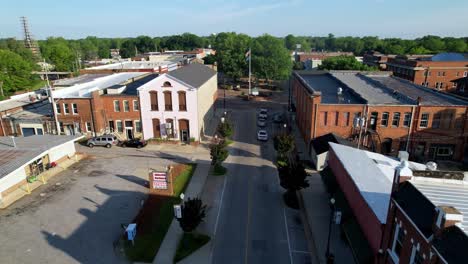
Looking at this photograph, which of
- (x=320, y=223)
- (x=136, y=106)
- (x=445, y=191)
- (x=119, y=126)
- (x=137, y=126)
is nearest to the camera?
(x=445, y=191)

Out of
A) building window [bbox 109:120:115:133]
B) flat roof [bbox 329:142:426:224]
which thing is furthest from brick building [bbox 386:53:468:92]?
building window [bbox 109:120:115:133]

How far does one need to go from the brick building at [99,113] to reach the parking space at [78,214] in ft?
29.7

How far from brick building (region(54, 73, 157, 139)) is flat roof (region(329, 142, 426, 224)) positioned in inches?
1160

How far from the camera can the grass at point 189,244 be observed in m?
21.1

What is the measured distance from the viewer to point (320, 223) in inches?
980

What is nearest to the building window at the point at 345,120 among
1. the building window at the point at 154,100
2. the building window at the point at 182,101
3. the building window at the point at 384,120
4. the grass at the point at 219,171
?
the building window at the point at 384,120

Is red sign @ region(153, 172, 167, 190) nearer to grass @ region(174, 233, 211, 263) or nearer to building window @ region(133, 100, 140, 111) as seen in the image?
grass @ region(174, 233, 211, 263)

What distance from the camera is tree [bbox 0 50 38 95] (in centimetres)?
7981

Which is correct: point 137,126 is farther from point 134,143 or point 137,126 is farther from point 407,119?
point 407,119

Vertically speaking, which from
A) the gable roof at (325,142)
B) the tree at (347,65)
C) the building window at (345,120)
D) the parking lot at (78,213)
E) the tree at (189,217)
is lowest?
the parking lot at (78,213)

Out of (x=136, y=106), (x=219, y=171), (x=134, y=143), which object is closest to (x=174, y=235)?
(x=219, y=171)

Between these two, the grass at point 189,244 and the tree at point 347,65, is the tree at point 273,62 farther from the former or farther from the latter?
the grass at point 189,244

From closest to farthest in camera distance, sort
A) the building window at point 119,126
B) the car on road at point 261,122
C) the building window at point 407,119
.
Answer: the building window at point 407,119 < the building window at point 119,126 < the car on road at point 261,122

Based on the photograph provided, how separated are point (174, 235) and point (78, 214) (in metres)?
8.98
